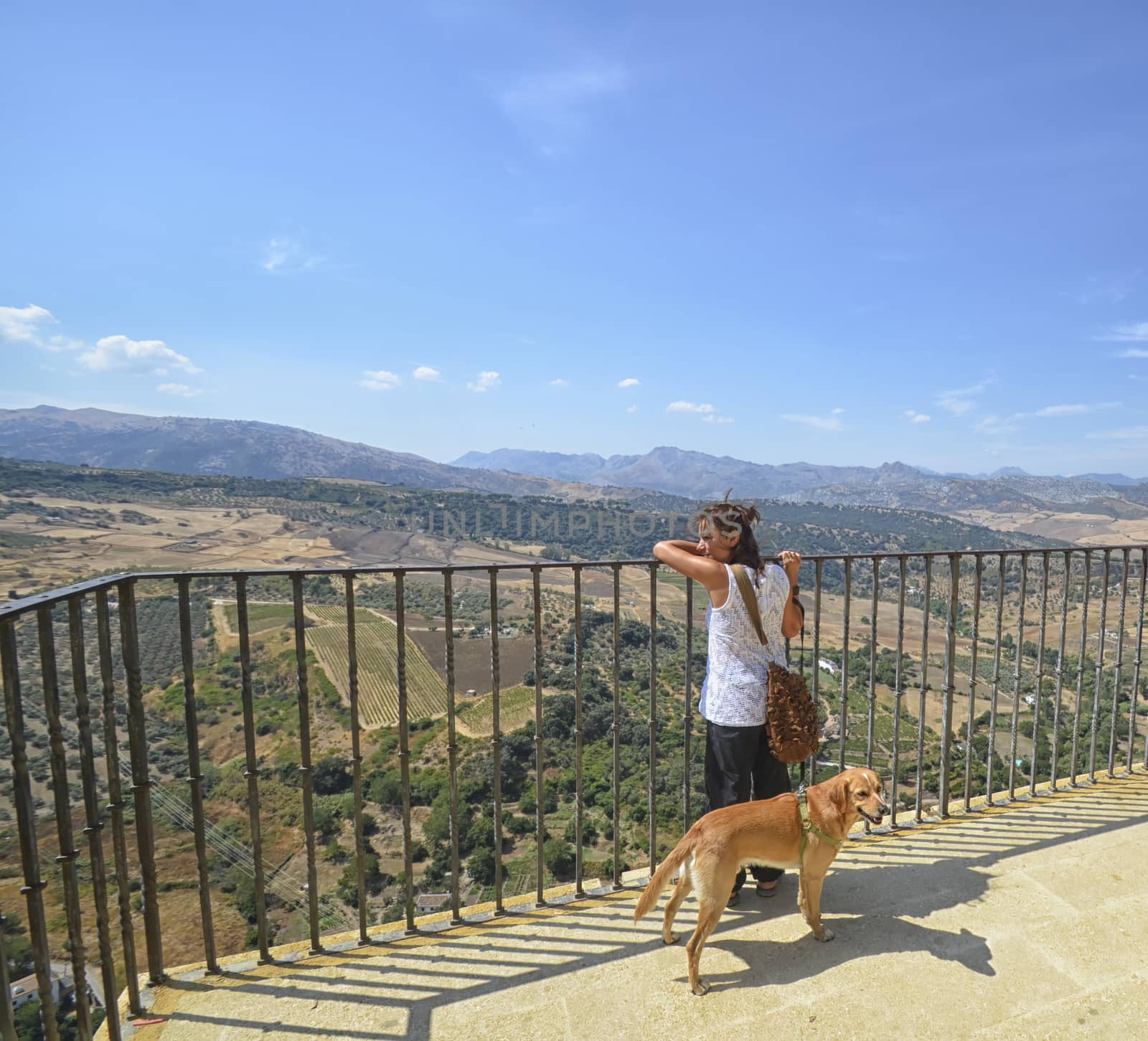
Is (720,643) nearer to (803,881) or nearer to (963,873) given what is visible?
(803,881)

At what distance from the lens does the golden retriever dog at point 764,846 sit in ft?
7.23

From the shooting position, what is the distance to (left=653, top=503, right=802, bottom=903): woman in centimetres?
246

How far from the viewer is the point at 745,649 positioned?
251 centimetres

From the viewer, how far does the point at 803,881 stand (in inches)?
94.0

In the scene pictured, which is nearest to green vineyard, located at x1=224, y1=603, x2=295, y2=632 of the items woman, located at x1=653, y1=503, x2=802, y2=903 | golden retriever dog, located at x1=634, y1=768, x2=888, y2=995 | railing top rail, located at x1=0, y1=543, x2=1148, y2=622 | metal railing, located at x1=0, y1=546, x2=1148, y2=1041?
metal railing, located at x1=0, y1=546, x2=1148, y2=1041

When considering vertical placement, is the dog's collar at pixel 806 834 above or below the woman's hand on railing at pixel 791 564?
below

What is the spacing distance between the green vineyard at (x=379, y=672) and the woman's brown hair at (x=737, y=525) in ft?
120

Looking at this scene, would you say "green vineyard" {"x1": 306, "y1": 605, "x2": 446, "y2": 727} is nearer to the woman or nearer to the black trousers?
the black trousers

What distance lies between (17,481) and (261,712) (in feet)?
213

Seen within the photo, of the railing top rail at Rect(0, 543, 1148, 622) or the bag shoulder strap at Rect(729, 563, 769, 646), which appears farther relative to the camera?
the bag shoulder strap at Rect(729, 563, 769, 646)

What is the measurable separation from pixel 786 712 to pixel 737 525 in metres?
0.75

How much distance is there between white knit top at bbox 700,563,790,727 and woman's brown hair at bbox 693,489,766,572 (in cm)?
5

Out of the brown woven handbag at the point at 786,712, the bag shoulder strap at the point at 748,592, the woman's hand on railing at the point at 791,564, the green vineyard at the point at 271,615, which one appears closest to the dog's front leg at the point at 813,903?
the brown woven handbag at the point at 786,712

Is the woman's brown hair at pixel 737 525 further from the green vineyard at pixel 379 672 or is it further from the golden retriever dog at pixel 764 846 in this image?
the green vineyard at pixel 379 672
